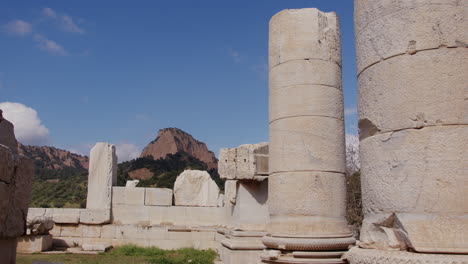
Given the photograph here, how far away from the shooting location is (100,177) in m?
15.0

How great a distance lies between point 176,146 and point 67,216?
60.5 m

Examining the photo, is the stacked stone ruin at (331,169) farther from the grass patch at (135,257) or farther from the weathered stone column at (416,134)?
the grass patch at (135,257)

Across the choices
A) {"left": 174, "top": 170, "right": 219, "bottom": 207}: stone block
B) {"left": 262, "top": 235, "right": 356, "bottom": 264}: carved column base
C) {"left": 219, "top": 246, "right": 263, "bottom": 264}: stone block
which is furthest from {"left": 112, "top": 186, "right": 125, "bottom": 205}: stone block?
{"left": 262, "top": 235, "right": 356, "bottom": 264}: carved column base

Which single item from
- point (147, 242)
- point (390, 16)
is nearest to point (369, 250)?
point (390, 16)

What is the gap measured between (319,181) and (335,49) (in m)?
2.60

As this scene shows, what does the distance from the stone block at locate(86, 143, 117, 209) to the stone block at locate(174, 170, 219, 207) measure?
8.04 feet

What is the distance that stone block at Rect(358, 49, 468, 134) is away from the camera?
12.7 feet

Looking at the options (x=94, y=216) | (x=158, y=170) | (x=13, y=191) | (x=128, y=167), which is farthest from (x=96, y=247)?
(x=128, y=167)

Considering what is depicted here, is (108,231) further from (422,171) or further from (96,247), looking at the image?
(422,171)

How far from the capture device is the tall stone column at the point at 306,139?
24.3 ft

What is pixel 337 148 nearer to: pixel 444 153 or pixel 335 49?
pixel 335 49

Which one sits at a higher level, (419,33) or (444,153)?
(419,33)

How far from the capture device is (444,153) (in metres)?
3.79

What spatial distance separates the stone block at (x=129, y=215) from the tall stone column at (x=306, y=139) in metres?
8.35
